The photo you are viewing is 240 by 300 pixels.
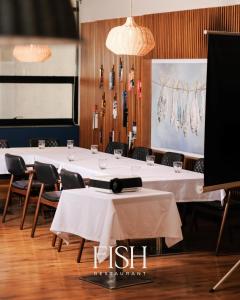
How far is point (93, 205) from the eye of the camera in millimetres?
5859

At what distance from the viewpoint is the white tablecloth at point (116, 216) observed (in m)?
5.72

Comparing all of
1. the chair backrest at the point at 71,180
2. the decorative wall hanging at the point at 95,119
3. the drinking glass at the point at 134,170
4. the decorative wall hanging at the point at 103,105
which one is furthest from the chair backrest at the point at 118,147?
the chair backrest at the point at 71,180

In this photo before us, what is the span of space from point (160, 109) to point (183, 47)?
1.09 metres

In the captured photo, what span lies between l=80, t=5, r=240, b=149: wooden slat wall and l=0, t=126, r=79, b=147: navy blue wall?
21cm

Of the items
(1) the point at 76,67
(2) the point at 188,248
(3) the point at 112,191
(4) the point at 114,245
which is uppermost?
(1) the point at 76,67

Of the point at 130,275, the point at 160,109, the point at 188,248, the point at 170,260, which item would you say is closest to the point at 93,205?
the point at 130,275

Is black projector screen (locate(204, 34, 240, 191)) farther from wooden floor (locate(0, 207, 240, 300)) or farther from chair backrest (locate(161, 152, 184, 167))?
chair backrest (locate(161, 152, 184, 167))

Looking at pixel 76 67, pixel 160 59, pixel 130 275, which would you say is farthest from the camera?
pixel 76 67

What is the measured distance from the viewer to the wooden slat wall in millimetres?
9445

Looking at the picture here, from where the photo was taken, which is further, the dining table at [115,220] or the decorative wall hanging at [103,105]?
the decorative wall hanging at [103,105]

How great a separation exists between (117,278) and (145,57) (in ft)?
17.7

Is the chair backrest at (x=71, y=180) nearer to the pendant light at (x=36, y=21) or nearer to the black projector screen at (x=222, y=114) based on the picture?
the black projector screen at (x=222, y=114)

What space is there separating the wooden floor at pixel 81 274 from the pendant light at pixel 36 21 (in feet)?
16.4

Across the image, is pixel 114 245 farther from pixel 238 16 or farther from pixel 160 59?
pixel 160 59
